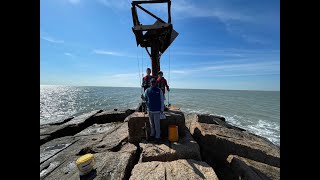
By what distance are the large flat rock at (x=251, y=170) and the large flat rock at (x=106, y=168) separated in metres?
3.53

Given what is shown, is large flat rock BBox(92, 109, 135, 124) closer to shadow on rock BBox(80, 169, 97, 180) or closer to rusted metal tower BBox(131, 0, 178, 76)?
rusted metal tower BBox(131, 0, 178, 76)

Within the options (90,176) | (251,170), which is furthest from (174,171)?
(251,170)

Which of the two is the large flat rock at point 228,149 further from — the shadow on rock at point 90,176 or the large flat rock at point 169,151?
the shadow on rock at point 90,176

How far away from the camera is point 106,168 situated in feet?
16.4

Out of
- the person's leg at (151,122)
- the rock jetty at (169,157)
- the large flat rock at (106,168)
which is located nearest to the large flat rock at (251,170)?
the rock jetty at (169,157)

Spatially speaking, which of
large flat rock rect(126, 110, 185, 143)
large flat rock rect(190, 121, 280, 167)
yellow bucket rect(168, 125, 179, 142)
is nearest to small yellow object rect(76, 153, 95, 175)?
large flat rock rect(126, 110, 185, 143)

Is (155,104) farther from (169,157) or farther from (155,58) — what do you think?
(155,58)

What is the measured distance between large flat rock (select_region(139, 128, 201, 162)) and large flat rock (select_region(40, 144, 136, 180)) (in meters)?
0.50

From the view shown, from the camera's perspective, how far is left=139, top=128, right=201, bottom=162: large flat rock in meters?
5.39

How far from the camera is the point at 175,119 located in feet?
22.8

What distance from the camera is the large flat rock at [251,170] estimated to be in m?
5.16
